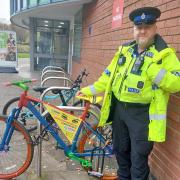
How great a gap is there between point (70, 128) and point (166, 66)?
1417 mm

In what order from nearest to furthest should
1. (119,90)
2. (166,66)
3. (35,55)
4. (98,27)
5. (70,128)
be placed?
(166,66), (119,90), (70,128), (98,27), (35,55)

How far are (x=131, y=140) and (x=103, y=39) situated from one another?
4028 mm

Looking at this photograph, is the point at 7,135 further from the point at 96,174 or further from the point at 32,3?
the point at 32,3

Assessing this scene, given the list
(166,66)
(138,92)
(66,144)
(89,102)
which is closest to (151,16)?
(166,66)

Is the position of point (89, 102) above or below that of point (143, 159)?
above

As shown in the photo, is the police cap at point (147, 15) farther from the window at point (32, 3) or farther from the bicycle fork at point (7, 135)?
the window at point (32, 3)

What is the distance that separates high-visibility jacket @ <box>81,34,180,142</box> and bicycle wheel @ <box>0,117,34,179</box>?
1.26 metres

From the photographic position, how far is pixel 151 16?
2.65 metres

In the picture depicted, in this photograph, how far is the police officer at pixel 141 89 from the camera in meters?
2.56

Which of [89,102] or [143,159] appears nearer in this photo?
[143,159]

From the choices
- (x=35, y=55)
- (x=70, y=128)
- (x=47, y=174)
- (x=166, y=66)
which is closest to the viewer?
(x=166, y=66)

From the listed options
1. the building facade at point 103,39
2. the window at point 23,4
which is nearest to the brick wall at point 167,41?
the building facade at point 103,39

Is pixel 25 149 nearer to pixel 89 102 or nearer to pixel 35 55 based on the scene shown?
pixel 89 102

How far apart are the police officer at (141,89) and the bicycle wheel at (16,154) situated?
0.99m
